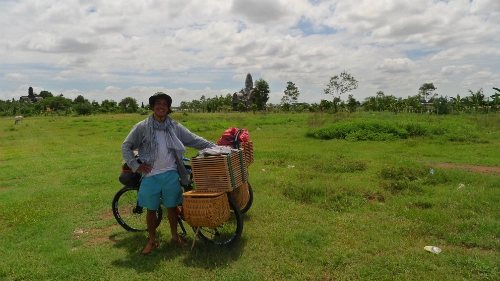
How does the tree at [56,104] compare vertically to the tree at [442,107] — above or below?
above

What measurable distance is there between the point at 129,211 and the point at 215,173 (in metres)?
2.49

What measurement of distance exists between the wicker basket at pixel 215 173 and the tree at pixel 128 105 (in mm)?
73074

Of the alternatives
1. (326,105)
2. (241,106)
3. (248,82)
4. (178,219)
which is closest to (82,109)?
(241,106)

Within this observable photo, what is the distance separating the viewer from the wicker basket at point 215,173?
4219 millimetres

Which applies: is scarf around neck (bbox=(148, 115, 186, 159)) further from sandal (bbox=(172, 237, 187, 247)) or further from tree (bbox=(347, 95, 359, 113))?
tree (bbox=(347, 95, 359, 113))

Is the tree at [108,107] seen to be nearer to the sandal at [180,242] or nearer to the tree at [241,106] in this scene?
the tree at [241,106]

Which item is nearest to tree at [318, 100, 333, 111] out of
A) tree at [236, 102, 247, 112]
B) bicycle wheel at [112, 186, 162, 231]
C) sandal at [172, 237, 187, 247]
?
tree at [236, 102, 247, 112]

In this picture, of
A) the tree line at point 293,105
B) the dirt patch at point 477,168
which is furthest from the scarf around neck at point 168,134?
the tree line at point 293,105

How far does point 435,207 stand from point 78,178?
836 centimetres

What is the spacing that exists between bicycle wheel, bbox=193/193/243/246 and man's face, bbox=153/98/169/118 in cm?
134

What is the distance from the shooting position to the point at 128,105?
245 feet

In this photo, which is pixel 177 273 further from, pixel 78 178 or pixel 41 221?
pixel 78 178

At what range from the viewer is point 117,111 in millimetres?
71125

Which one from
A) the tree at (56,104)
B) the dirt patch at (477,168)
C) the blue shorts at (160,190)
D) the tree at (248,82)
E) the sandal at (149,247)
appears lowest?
the sandal at (149,247)
